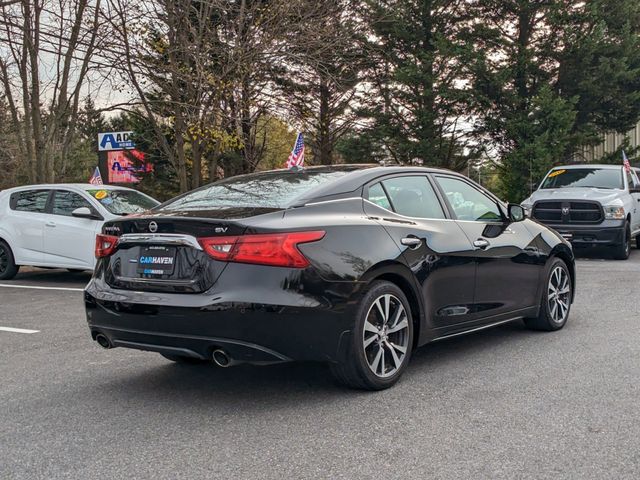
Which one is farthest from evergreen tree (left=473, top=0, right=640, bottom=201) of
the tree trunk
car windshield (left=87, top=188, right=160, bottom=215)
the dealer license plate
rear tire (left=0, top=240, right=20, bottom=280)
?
the dealer license plate

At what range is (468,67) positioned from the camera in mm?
27172

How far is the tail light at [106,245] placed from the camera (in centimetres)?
480

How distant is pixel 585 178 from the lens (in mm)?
15016

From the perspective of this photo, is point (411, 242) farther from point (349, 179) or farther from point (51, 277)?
point (51, 277)

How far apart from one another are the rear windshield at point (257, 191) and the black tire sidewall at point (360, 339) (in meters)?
0.79

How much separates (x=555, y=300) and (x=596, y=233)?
7.51 meters

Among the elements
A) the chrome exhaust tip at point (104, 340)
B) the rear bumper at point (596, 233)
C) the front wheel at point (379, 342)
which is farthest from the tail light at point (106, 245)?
the rear bumper at point (596, 233)

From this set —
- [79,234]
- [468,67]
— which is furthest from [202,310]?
[468,67]

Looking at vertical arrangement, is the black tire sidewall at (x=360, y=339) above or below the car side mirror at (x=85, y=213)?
below

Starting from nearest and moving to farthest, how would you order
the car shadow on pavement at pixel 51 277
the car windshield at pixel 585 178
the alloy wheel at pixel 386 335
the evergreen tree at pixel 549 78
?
1. the alloy wheel at pixel 386 335
2. the car shadow on pavement at pixel 51 277
3. the car windshield at pixel 585 178
4. the evergreen tree at pixel 549 78

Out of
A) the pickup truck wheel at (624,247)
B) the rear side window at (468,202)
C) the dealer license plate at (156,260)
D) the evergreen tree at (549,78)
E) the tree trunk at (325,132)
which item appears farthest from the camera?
the tree trunk at (325,132)

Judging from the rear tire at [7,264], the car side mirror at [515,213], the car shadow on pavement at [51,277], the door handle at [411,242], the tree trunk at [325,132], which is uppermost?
the tree trunk at [325,132]

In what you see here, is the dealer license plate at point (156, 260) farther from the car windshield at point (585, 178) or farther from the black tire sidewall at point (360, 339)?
the car windshield at point (585, 178)

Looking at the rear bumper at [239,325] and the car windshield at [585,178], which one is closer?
the rear bumper at [239,325]
